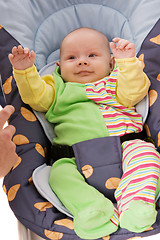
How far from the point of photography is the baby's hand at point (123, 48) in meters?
1.31

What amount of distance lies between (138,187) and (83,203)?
0.57ft

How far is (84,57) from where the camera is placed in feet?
4.98

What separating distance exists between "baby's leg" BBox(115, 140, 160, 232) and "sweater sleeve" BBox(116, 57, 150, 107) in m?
0.20

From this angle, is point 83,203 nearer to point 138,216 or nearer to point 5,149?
point 138,216

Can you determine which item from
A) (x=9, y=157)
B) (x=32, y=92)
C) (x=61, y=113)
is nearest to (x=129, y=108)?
(x=61, y=113)

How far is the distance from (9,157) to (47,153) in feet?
1.54

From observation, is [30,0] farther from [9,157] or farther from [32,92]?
[9,157]

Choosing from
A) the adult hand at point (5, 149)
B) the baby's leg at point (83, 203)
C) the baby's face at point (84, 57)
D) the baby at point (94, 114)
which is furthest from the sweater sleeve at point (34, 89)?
the adult hand at point (5, 149)

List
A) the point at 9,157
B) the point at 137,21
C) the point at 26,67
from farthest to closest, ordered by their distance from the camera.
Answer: the point at 137,21 < the point at 26,67 < the point at 9,157

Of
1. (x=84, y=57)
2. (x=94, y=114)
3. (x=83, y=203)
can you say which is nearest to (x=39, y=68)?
(x=84, y=57)

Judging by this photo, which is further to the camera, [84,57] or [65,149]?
[84,57]

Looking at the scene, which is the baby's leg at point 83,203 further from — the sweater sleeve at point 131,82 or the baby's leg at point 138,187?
the sweater sleeve at point 131,82

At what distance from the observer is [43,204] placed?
1155 millimetres

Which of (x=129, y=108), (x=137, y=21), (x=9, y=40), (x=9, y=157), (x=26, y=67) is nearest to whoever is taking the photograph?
(x=9, y=157)
